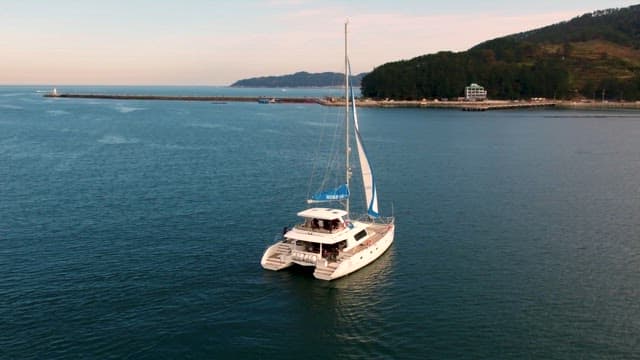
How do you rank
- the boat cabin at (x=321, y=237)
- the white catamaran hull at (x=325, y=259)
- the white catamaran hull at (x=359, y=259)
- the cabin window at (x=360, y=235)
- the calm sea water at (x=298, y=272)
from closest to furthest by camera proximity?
1. the calm sea water at (x=298, y=272)
2. the white catamaran hull at (x=359, y=259)
3. the white catamaran hull at (x=325, y=259)
4. the boat cabin at (x=321, y=237)
5. the cabin window at (x=360, y=235)

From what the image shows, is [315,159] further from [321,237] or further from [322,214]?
[321,237]

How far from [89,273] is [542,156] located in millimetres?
76615

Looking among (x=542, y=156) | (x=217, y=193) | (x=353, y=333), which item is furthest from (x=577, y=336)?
(x=542, y=156)

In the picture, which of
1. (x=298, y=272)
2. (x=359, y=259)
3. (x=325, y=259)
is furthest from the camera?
(x=359, y=259)

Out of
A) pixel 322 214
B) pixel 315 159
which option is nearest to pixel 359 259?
pixel 322 214

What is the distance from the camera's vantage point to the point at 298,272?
39531 millimetres

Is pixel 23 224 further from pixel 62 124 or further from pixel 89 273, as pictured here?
pixel 62 124

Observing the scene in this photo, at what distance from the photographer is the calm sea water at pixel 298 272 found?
30.0 meters

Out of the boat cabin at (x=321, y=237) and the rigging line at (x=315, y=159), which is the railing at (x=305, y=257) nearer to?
the boat cabin at (x=321, y=237)

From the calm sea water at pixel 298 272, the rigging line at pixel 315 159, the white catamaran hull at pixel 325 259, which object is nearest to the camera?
the calm sea water at pixel 298 272

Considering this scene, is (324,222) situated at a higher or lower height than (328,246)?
higher

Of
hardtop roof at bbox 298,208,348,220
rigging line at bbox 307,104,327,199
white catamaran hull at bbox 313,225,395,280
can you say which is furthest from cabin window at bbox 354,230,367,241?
rigging line at bbox 307,104,327,199

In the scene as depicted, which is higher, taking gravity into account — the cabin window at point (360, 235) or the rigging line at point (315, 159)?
the rigging line at point (315, 159)

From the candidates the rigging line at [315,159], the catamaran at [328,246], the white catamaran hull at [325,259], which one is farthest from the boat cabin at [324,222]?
the rigging line at [315,159]
